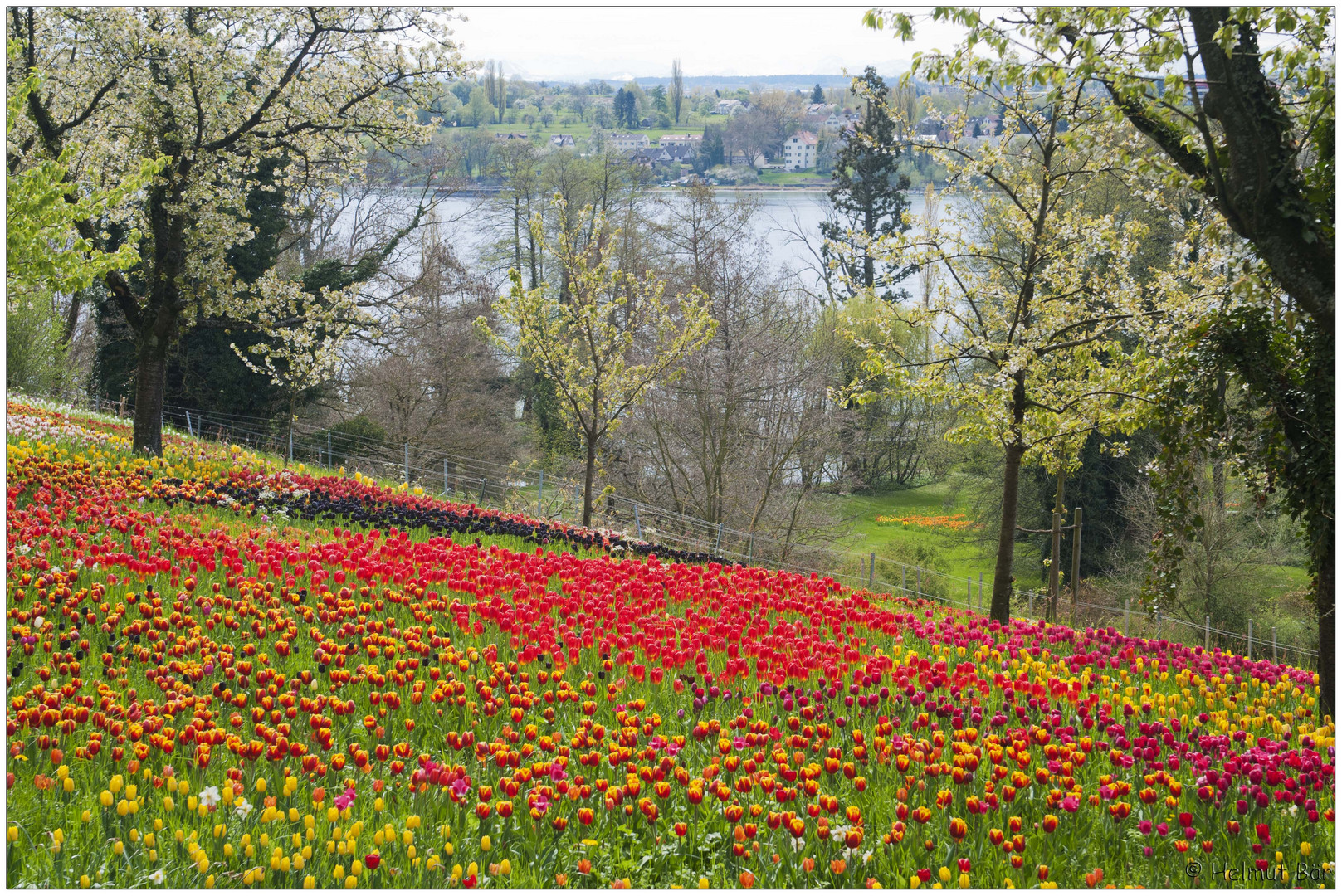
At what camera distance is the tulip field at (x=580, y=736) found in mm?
3688

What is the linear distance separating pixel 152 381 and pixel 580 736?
12449 millimetres

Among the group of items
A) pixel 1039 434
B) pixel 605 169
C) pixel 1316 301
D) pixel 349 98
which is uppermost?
pixel 605 169

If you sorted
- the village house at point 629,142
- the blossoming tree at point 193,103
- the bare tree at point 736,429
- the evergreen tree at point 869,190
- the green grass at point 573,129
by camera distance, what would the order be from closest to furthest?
the blossoming tree at point 193,103, the bare tree at point 736,429, the green grass at point 573,129, the village house at point 629,142, the evergreen tree at point 869,190

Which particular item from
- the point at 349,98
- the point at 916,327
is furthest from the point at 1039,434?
the point at 349,98

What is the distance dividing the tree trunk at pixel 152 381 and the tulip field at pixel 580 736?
6.09 metres

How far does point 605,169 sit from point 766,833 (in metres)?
35.4

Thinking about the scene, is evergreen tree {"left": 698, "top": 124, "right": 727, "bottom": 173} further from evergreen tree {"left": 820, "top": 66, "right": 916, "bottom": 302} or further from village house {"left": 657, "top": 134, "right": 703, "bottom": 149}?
evergreen tree {"left": 820, "top": 66, "right": 916, "bottom": 302}

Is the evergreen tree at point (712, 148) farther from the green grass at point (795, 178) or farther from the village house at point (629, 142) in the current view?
the green grass at point (795, 178)

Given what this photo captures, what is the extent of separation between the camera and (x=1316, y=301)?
483 cm

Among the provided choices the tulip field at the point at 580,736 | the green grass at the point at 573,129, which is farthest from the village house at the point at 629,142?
the tulip field at the point at 580,736

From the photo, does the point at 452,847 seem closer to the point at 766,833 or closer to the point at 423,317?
the point at 766,833

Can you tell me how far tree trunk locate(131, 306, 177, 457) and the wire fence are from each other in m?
6.47

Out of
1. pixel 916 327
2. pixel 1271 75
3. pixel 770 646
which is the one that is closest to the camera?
pixel 1271 75

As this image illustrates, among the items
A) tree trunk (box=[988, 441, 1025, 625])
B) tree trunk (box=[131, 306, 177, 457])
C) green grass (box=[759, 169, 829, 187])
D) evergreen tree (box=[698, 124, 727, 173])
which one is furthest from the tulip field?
green grass (box=[759, 169, 829, 187])
